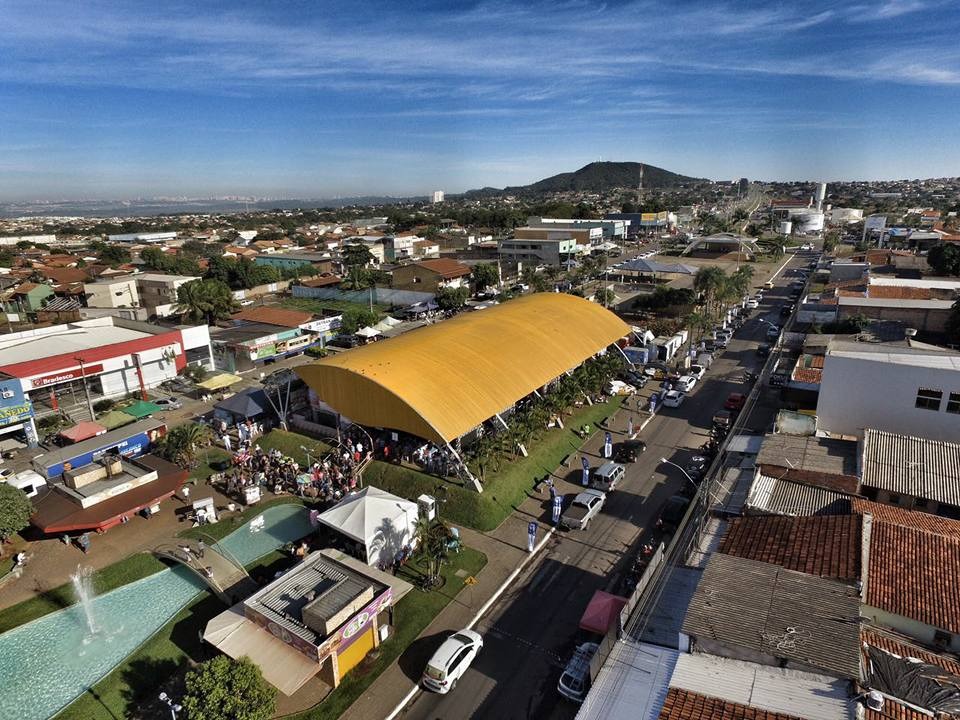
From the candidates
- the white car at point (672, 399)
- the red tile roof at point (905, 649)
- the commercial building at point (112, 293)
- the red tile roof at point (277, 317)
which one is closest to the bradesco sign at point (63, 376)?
the red tile roof at point (277, 317)

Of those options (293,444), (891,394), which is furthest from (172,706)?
(891,394)

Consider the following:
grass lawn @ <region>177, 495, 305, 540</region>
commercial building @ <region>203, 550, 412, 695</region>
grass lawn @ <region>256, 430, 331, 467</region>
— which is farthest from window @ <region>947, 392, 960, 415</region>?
grass lawn @ <region>256, 430, 331, 467</region>

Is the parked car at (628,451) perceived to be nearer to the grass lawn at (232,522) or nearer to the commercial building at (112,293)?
the grass lawn at (232,522)

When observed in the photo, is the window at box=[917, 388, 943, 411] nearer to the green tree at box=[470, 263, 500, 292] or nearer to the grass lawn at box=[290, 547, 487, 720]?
the grass lawn at box=[290, 547, 487, 720]

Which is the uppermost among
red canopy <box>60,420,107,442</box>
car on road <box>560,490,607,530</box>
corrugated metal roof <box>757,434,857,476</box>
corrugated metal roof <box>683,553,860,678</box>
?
corrugated metal roof <box>683,553,860,678</box>

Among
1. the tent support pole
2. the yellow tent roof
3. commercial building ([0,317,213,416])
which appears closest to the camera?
the tent support pole

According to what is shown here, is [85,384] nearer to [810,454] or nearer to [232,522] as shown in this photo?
[232,522]

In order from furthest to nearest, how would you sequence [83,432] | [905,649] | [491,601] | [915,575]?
[83,432]
[491,601]
[915,575]
[905,649]
